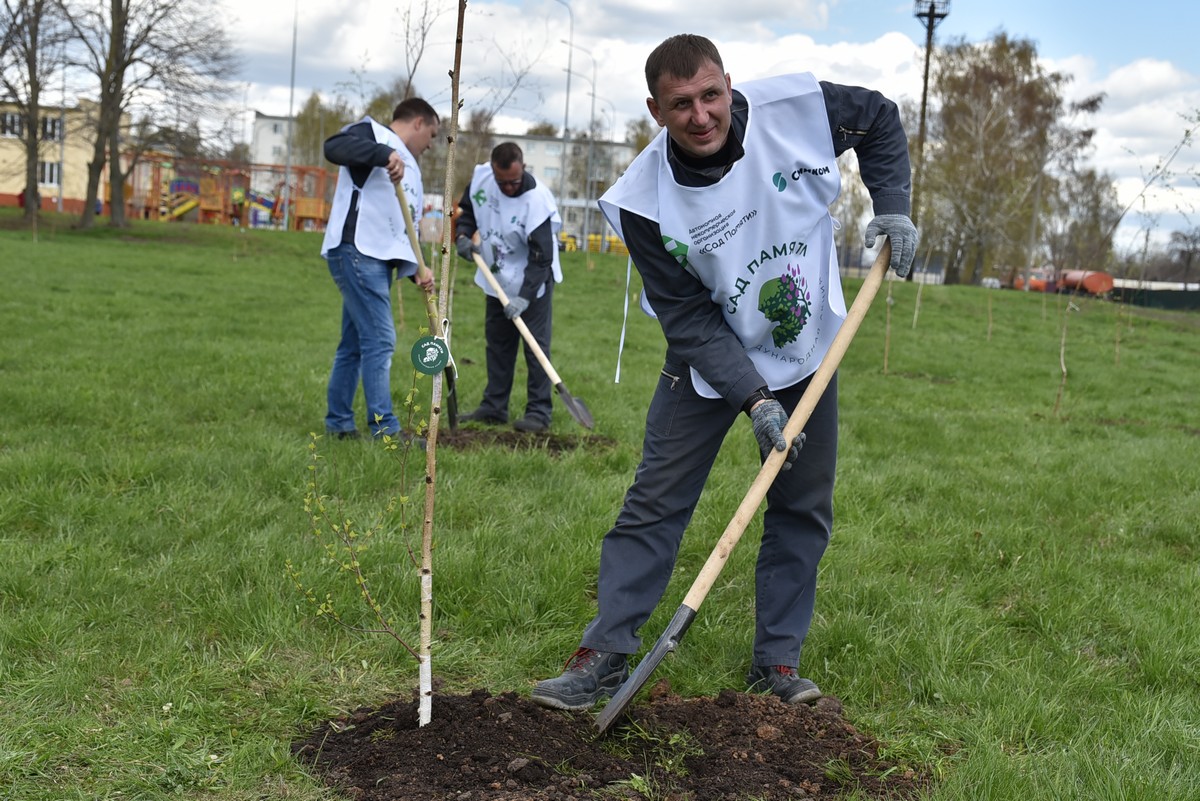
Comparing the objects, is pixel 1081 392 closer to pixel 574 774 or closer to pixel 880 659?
pixel 880 659

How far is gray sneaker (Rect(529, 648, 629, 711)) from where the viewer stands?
292 centimetres

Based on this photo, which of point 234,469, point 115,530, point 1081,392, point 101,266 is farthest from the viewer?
point 101,266

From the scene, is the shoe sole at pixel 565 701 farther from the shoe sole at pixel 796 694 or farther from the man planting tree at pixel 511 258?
the man planting tree at pixel 511 258

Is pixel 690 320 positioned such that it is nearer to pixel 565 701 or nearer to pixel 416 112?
pixel 565 701

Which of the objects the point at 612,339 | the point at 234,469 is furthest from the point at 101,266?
the point at 234,469

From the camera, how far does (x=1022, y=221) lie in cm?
3919

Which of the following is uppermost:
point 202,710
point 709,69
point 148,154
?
point 148,154

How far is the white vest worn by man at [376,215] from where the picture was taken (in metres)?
5.68

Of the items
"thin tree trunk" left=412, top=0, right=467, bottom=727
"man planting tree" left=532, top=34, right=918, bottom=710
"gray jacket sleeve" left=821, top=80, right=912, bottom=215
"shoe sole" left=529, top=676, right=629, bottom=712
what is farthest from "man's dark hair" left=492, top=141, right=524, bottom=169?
"shoe sole" left=529, top=676, right=629, bottom=712

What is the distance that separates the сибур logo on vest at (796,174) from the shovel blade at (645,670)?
122 centimetres

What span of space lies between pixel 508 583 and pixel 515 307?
3237 millimetres

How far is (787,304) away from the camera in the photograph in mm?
3021

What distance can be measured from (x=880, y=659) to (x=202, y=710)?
6.93 feet

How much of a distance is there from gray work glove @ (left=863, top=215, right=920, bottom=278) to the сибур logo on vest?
0.70 ft
